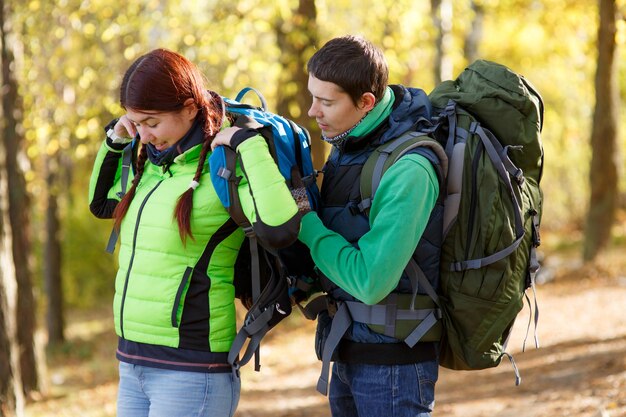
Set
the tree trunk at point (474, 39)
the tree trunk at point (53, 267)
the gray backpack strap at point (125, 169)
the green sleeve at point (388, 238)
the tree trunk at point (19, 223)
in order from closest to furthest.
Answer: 1. the green sleeve at point (388, 238)
2. the gray backpack strap at point (125, 169)
3. the tree trunk at point (19, 223)
4. the tree trunk at point (53, 267)
5. the tree trunk at point (474, 39)

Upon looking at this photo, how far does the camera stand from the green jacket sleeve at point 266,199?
2.59m

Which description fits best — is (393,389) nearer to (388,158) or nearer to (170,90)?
(388,158)

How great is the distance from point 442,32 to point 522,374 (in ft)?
19.9

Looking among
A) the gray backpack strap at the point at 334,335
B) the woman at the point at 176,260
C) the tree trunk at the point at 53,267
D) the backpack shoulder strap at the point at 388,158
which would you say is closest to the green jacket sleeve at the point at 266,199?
the woman at the point at 176,260

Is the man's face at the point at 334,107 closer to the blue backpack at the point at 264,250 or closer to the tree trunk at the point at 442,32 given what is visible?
the blue backpack at the point at 264,250

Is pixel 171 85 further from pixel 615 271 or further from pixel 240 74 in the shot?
pixel 615 271

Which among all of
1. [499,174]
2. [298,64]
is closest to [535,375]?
[298,64]

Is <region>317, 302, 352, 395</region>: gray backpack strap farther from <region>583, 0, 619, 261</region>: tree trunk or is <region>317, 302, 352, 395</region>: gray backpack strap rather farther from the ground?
<region>583, 0, 619, 261</region>: tree trunk

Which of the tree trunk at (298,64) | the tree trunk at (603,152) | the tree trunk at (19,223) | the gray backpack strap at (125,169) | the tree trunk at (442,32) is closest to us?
the gray backpack strap at (125,169)

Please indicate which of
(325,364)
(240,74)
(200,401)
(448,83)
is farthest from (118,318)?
(240,74)

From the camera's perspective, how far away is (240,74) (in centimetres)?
1094

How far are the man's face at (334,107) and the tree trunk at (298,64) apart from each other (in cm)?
659

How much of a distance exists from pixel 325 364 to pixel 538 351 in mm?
6156

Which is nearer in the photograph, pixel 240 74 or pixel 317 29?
pixel 317 29
